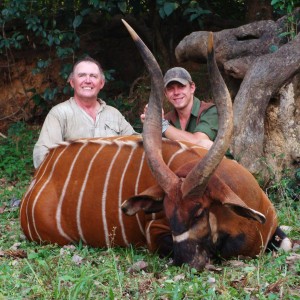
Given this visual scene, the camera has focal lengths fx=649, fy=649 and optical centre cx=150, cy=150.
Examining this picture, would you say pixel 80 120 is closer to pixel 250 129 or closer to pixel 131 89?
pixel 250 129

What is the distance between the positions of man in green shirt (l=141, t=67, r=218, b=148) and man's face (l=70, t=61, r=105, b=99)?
0.54 meters

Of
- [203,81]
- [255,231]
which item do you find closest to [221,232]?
[255,231]

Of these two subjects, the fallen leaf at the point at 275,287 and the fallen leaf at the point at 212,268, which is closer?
the fallen leaf at the point at 275,287

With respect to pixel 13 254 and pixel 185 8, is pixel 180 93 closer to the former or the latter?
pixel 13 254

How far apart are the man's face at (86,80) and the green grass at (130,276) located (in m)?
1.30

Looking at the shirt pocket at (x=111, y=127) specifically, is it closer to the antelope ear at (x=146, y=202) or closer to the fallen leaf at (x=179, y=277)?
the antelope ear at (x=146, y=202)

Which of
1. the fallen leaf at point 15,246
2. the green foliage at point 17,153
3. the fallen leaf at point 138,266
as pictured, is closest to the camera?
the fallen leaf at point 138,266

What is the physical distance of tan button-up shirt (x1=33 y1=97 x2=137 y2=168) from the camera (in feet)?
14.9

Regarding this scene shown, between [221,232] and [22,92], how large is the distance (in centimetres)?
548

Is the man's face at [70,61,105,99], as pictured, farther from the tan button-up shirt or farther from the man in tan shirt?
the tan button-up shirt

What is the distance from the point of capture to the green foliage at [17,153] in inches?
255

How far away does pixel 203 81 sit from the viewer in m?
7.09

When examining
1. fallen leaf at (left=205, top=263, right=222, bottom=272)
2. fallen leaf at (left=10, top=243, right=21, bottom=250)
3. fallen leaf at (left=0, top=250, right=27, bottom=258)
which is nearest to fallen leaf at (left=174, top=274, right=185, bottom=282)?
fallen leaf at (left=205, top=263, right=222, bottom=272)

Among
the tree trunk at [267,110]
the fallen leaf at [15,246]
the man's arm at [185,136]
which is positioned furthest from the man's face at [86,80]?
the fallen leaf at [15,246]
